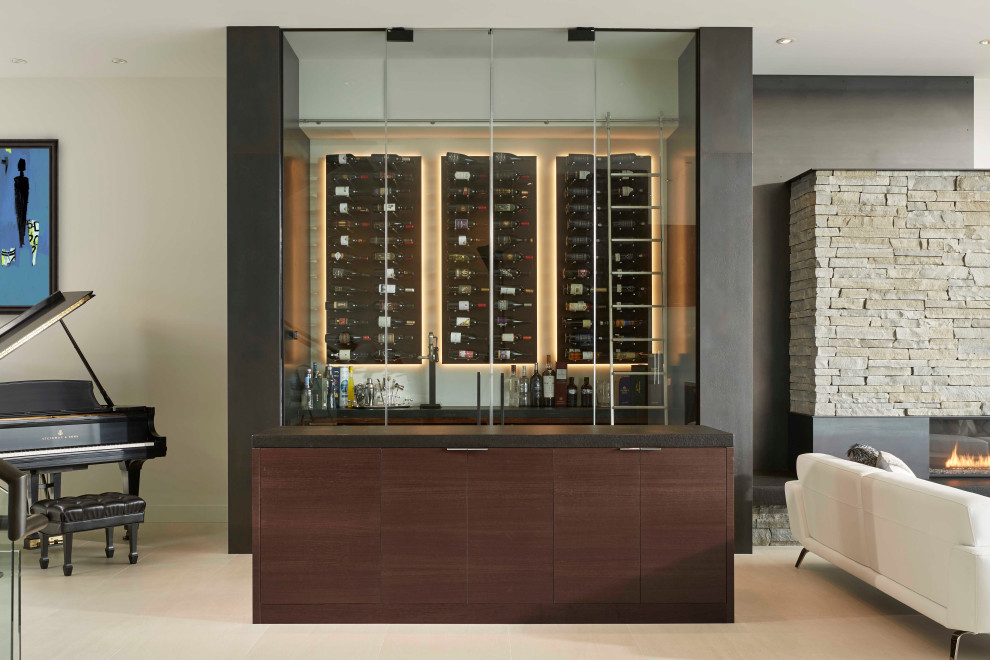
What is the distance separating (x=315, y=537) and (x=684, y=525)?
71.1 inches

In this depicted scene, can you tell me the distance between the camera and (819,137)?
20.7 feet

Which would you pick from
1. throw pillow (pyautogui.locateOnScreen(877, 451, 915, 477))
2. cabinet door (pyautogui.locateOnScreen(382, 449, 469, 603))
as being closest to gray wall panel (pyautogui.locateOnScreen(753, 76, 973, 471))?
throw pillow (pyautogui.locateOnScreen(877, 451, 915, 477))

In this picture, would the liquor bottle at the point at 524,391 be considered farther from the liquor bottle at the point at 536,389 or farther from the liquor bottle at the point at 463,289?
the liquor bottle at the point at 463,289

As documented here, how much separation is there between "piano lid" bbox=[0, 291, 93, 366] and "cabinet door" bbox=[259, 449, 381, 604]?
209 cm

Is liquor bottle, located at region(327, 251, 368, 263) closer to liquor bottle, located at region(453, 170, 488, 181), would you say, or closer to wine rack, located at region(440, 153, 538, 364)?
wine rack, located at region(440, 153, 538, 364)

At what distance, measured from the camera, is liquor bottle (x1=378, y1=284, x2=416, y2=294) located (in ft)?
18.0

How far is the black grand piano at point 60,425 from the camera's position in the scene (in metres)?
4.93

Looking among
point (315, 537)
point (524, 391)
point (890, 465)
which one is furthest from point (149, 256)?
point (890, 465)

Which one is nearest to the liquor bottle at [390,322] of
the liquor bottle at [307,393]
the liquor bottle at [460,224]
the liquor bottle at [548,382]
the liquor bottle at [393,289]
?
the liquor bottle at [393,289]

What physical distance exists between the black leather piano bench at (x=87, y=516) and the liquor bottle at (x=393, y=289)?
2.11m

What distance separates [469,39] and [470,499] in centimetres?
329

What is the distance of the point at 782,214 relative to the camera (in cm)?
630

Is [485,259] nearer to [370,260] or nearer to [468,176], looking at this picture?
[468,176]

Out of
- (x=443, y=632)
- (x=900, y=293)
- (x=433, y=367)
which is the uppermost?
(x=900, y=293)
